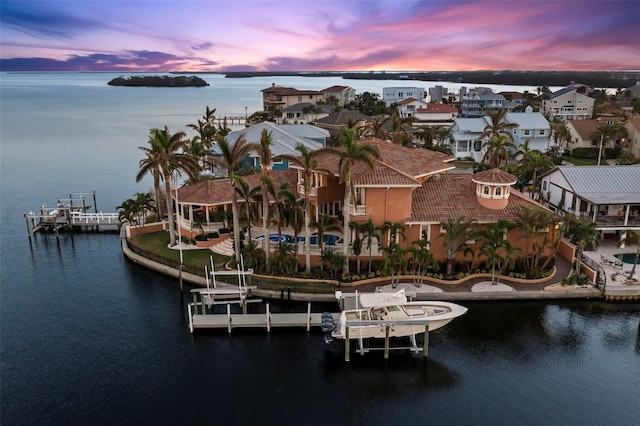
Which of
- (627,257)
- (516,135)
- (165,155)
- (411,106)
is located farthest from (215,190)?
(411,106)

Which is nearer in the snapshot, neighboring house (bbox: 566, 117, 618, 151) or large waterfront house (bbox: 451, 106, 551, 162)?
large waterfront house (bbox: 451, 106, 551, 162)

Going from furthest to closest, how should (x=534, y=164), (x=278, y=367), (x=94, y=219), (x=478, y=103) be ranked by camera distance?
(x=478, y=103), (x=94, y=219), (x=534, y=164), (x=278, y=367)

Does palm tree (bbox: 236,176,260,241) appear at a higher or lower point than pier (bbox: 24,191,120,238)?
higher

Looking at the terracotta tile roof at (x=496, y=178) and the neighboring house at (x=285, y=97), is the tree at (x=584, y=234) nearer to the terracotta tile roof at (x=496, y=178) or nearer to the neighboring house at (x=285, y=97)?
the terracotta tile roof at (x=496, y=178)

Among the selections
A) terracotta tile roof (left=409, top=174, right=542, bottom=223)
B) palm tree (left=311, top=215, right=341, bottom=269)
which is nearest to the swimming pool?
terracotta tile roof (left=409, top=174, right=542, bottom=223)

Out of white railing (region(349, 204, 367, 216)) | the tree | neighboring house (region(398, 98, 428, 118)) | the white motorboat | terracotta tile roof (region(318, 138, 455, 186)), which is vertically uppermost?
neighboring house (region(398, 98, 428, 118))

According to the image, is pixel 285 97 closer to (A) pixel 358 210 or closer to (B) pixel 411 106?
(B) pixel 411 106

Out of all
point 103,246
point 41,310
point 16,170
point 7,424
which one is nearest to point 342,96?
point 16,170

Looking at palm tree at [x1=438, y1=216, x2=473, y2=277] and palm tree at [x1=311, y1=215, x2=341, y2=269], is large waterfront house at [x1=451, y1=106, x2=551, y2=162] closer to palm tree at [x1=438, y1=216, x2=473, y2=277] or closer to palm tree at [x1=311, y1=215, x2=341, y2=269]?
palm tree at [x1=438, y1=216, x2=473, y2=277]
